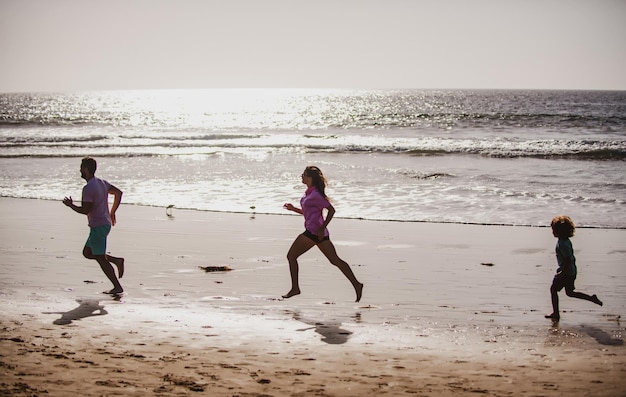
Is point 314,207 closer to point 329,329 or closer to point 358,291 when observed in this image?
point 358,291

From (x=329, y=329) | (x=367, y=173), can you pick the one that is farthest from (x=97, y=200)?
(x=367, y=173)

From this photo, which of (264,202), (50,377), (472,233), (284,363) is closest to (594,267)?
(472,233)

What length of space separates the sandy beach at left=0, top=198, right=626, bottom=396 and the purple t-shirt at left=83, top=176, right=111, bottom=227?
777 millimetres

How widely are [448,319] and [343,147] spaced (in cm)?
3187

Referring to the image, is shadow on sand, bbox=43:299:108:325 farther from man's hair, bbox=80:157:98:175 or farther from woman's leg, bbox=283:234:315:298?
woman's leg, bbox=283:234:315:298

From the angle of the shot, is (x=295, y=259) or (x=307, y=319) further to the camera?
(x=295, y=259)

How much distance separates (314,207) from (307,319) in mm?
1367

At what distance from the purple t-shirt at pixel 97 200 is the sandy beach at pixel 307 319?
0.78 meters

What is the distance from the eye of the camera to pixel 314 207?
26.3ft

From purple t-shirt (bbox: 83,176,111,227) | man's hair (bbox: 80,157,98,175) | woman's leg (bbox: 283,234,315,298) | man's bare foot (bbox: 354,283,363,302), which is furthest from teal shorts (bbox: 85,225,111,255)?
man's bare foot (bbox: 354,283,363,302)

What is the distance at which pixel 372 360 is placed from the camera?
5.72m

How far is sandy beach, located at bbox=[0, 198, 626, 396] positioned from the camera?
5.18 m

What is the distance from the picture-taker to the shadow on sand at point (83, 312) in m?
6.81

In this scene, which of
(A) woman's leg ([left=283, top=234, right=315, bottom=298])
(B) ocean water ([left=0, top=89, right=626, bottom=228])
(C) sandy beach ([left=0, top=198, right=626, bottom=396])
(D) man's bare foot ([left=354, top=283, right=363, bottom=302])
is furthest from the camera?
(B) ocean water ([left=0, top=89, right=626, bottom=228])
